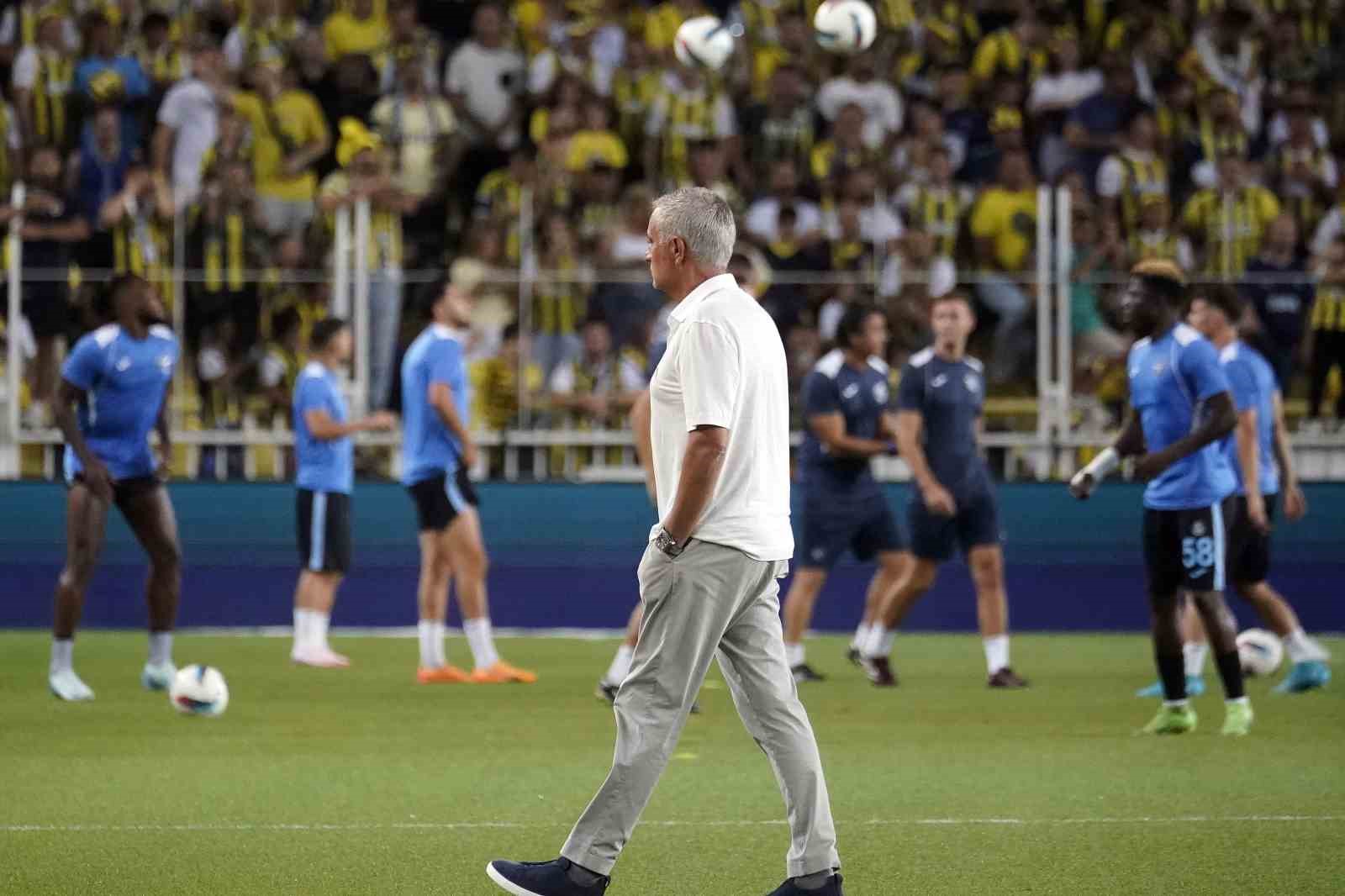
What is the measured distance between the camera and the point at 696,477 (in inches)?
235

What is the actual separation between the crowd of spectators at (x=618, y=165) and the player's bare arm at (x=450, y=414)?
4.08 metres

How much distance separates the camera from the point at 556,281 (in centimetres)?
1773

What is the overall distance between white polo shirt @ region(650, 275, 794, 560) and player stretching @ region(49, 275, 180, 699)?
6774 mm

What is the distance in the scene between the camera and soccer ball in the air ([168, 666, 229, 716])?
11164mm

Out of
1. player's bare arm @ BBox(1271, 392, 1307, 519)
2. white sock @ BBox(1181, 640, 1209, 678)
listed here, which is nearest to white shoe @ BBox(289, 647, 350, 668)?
white sock @ BBox(1181, 640, 1209, 678)

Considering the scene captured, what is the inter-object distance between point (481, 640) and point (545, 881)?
25.6 ft

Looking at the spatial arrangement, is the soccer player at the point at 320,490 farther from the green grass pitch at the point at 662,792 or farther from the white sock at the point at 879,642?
the white sock at the point at 879,642

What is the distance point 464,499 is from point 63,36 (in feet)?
32.4

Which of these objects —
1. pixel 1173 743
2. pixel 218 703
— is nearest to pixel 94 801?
pixel 218 703

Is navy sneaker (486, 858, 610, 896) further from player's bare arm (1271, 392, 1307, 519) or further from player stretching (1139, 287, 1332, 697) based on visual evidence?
player's bare arm (1271, 392, 1307, 519)

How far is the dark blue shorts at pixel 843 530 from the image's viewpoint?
1358 centimetres

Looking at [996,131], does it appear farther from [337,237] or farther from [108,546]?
[108,546]

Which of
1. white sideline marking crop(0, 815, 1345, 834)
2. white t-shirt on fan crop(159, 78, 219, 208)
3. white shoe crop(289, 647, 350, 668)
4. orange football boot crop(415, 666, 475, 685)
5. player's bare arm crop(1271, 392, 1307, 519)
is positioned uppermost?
white t-shirt on fan crop(159, 78, 219, 208)

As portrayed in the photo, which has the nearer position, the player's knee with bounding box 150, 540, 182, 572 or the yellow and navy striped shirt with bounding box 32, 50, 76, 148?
the player's knee with bounding box 150, 540, 182, 572
